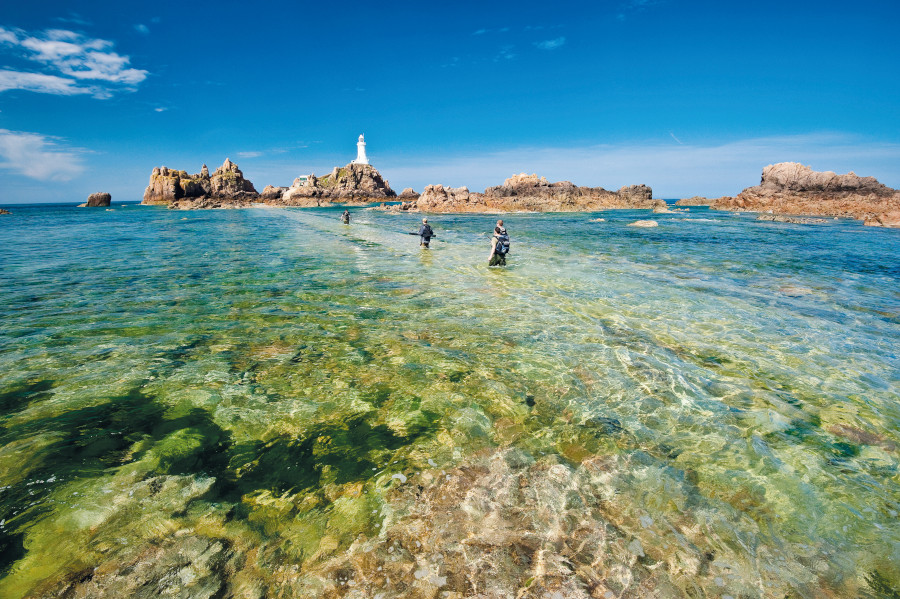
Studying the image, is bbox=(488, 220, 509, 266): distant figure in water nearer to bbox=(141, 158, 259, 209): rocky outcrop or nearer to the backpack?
the backpack

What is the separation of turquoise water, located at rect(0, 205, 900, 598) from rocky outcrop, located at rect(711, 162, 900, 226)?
88.1 metres

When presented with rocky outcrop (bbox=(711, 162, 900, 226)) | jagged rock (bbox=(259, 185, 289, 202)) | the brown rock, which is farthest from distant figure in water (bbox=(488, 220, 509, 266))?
jagged rock (bbox=(259, 185, 289, 202))

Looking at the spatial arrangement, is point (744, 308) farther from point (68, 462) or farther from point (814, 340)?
point (68, 462)

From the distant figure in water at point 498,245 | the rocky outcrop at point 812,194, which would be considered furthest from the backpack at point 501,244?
the rocky outcrop at point 812,194

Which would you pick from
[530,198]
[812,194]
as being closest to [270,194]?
[530,198]

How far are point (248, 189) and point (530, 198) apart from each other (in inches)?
4875

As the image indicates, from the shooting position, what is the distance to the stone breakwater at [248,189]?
13925cm

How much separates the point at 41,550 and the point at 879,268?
3111 centimetres

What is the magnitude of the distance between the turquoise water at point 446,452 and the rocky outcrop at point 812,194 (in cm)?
8809

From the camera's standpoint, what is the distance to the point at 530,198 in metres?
115

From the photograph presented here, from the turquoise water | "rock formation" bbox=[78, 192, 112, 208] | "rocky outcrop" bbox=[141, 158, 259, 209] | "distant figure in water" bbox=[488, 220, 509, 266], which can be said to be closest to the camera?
the turquoise water

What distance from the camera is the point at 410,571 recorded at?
10.5ft

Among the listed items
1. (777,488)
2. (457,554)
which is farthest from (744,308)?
(457,554)

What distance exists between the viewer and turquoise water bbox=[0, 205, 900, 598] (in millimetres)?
3258
